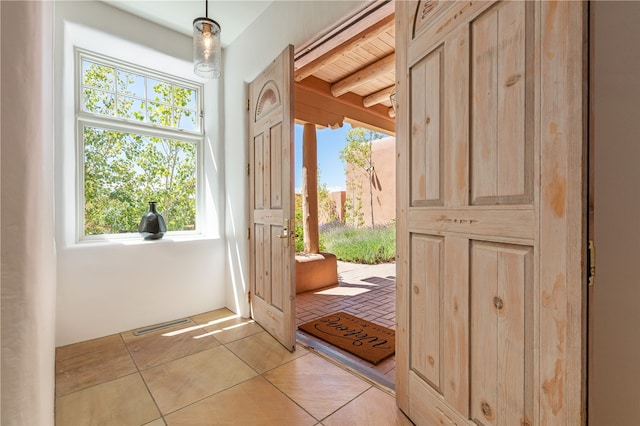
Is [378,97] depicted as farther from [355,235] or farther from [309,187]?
[355,235]

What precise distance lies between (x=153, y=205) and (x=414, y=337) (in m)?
2.66

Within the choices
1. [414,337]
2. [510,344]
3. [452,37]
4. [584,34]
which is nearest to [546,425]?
[510,344]

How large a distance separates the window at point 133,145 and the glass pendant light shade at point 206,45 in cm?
130

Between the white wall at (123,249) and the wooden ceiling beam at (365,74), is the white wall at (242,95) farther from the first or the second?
the wooden ceiling beam at (365,74)

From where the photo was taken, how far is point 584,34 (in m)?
0.83

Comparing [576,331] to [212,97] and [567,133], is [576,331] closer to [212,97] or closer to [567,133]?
[567,133]

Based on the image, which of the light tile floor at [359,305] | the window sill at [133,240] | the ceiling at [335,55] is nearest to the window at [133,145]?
the window sill at [133,240]

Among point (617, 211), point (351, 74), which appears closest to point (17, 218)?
point (617, 211)

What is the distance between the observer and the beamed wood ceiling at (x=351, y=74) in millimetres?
2191

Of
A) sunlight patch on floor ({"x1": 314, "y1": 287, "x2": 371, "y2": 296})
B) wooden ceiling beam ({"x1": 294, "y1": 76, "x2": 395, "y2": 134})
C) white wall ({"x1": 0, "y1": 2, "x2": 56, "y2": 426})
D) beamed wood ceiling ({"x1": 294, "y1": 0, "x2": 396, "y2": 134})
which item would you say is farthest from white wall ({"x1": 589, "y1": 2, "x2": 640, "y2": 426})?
wooden ceiling beam ({"x1": 294, "y1": 76, "x2": 395, "y2": 134})

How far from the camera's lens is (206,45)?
6.38ft

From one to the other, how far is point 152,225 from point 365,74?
9.97 ft

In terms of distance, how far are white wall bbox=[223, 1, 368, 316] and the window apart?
0.47 m

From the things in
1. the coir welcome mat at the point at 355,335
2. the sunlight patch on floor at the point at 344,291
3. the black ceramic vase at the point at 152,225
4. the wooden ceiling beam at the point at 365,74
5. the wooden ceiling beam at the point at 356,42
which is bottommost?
the sunlight patch on floor at the point at 344,291
